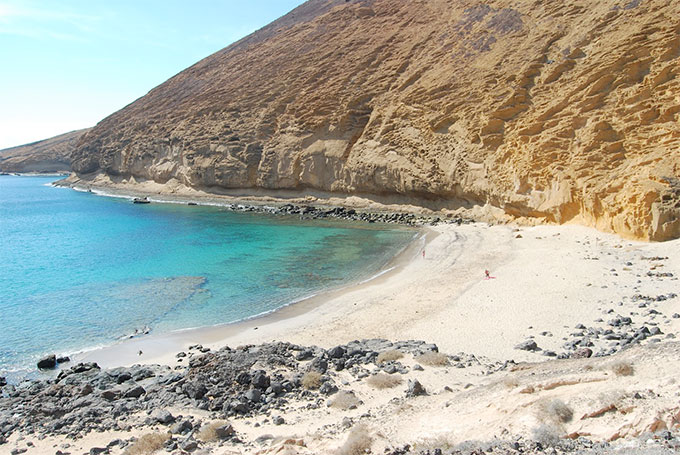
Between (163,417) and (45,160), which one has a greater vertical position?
(45,160)

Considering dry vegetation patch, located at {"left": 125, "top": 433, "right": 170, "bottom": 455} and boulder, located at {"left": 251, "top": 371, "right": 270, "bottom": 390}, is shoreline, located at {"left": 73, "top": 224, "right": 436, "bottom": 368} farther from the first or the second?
dry vegetation patch, located at {"left": 125, "top": 433, "right": 170, "bottom": 455}

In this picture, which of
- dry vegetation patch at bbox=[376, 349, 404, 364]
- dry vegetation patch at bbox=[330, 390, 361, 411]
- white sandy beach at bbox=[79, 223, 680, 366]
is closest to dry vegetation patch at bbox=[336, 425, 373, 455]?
dry vegetation patch at bbox=[330, 390, 361, 411]

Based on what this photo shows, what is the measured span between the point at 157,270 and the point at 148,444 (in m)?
15.6

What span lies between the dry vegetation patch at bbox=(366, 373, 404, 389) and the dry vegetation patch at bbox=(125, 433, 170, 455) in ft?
12.0

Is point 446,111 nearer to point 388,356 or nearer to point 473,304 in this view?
point 473,304

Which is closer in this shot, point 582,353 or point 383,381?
point 383,381

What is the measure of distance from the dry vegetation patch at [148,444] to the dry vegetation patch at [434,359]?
510 centimetres

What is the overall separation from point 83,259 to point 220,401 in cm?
1892

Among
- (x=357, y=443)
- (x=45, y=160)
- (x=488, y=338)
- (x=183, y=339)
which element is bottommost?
(x=183, y=339)

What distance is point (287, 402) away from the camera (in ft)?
28.0

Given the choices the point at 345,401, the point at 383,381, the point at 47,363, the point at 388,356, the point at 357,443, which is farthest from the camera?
the point at 47,363

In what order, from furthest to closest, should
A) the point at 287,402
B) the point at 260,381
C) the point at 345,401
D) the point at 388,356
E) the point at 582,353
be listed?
the point at 388,356 → the point at 582,353 → the point at 260,381 → the point at 287,402 → the point at 345,401

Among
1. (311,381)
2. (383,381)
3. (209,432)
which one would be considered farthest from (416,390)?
(209,432)

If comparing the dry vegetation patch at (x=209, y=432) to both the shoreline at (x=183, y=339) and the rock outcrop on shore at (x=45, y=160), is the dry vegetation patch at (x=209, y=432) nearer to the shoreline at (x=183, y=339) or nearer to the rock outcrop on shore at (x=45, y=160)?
the shoreline at (x=183, y=339)
